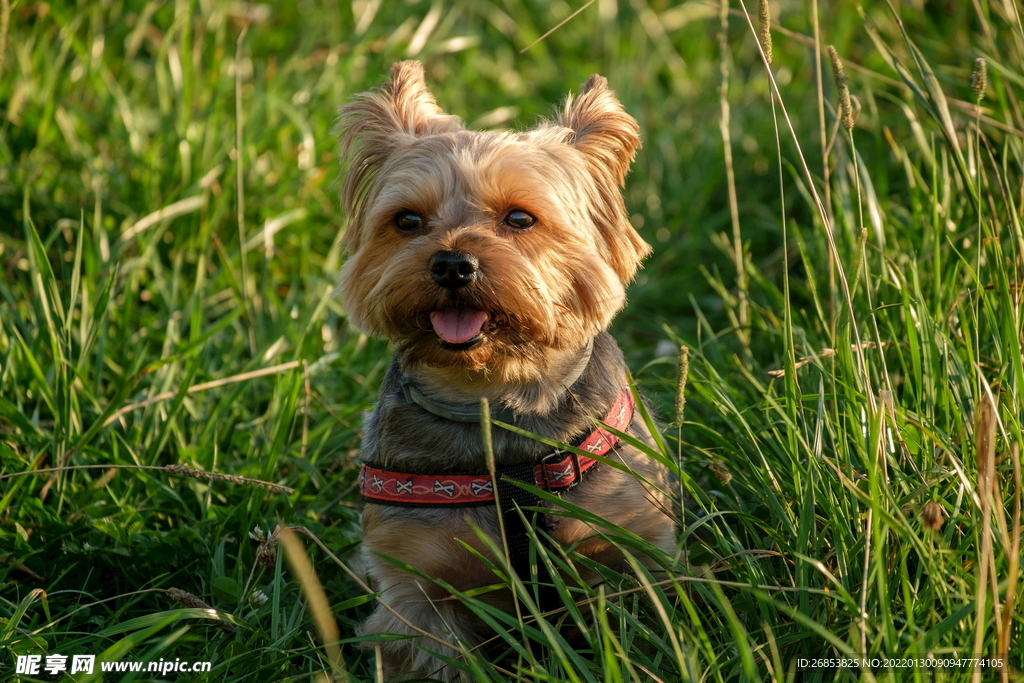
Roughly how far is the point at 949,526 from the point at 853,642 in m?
0.66

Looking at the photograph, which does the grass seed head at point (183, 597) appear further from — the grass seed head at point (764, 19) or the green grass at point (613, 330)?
the grass seed head at point (764, 19)

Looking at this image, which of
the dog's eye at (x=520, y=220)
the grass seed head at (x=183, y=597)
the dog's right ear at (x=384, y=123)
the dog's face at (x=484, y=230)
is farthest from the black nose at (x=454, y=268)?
the grass seed head at (x=183, y=597)

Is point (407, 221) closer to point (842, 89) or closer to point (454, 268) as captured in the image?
point (454, 268)

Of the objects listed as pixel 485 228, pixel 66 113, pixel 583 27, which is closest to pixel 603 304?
pixel 485 228

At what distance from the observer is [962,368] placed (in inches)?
123

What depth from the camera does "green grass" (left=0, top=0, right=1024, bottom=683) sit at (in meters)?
2.67

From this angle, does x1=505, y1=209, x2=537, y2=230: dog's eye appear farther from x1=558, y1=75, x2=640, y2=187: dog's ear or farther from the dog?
x1=558, y1=75, x2=640, y2=187: dog's ear

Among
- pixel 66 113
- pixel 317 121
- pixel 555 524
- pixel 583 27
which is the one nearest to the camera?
pixel 555 524

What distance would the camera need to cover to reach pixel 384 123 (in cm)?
379

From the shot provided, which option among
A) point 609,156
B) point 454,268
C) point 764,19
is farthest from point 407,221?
point 764,19

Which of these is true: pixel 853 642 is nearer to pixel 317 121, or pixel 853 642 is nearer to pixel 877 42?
pixel 877 42

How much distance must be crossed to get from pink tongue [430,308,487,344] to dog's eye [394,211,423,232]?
17.6 inches

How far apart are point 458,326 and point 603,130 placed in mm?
1090

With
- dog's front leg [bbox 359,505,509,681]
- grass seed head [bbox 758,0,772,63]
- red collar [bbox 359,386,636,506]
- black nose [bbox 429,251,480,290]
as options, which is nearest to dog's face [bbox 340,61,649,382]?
black nose [bbox 429,251,480,290]
